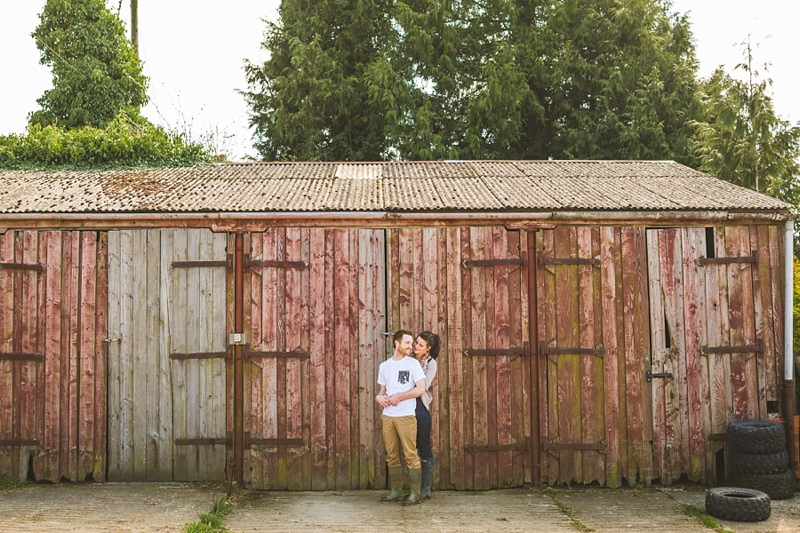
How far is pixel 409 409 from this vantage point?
6.98 m

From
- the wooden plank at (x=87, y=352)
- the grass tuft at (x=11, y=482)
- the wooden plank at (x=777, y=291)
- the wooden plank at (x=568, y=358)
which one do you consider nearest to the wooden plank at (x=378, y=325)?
the wooden plank at (x=568, y=358)

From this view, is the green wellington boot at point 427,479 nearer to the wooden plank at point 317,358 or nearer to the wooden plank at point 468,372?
the wooden plank at point 468,372

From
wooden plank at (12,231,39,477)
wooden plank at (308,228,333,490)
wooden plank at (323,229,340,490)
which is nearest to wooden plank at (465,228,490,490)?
wooden plank at (323,229,340,490)

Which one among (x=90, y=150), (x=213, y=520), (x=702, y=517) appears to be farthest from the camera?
(x=90, y=150)

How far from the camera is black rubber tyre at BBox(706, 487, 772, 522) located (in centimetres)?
661

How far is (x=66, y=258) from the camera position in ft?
26.0

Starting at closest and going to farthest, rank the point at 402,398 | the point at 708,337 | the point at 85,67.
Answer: the point at 402,398 < the point at 708,337 < the point at 85,67

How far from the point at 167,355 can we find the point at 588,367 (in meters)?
4.80

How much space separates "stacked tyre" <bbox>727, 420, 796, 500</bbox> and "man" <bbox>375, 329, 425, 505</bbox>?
3498 mm

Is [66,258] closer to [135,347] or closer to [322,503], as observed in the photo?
[135,347]

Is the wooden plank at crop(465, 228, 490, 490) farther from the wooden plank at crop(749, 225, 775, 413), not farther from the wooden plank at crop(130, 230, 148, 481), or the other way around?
the wooden plank at crop(130, 230, 148, 481)

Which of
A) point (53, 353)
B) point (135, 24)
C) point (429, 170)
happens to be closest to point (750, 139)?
point (429, 170)

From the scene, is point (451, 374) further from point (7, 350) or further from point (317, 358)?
point (7, 350)

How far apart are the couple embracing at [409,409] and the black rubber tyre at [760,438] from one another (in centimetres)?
334
